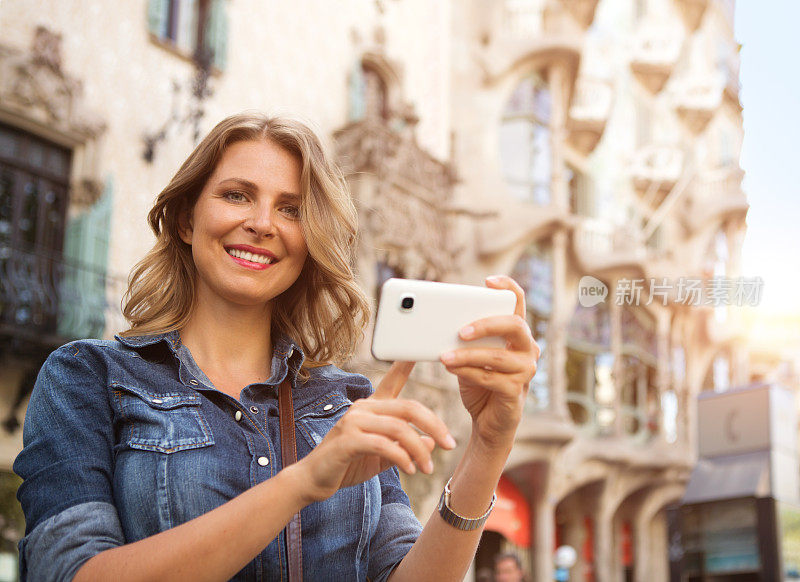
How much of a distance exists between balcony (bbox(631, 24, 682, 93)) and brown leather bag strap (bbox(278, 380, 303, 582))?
24.5 meters

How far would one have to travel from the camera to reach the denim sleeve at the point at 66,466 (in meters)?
1.46

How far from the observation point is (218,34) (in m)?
11.6

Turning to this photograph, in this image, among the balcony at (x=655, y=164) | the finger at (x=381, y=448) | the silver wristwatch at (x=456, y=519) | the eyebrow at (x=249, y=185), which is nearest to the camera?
the finger at (x=381, y=448)

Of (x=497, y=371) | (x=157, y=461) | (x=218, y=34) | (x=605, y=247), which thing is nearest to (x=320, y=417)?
(x=157, y=461)

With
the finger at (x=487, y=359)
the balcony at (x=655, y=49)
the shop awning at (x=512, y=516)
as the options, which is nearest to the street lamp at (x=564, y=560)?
the shop awning at (x=512, y=516)

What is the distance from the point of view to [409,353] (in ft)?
4.97

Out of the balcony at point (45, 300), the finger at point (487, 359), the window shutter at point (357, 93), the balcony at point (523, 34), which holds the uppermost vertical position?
the balcony at point (523, 34)

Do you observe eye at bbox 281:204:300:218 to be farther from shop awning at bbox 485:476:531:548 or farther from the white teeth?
shop awning at bbox 485:476:531:548

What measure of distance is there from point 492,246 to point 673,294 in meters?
5.88

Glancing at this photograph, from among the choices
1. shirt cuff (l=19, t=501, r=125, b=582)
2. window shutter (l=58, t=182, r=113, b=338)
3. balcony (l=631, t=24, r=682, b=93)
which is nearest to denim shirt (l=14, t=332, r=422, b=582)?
shirt cuff (l=19, t=501, r=125, b=582)

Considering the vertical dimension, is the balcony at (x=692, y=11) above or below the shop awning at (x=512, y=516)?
above

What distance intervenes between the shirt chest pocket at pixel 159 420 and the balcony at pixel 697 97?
2659 centimetres

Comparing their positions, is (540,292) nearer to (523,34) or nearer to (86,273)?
(523,34)

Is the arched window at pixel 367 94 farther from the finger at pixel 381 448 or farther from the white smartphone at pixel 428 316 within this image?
the finger at pixel 381 448
